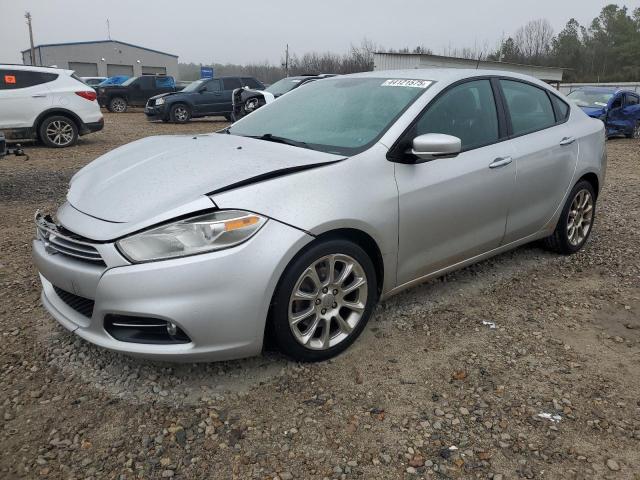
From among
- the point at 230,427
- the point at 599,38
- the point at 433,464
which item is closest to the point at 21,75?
the point at 230,427

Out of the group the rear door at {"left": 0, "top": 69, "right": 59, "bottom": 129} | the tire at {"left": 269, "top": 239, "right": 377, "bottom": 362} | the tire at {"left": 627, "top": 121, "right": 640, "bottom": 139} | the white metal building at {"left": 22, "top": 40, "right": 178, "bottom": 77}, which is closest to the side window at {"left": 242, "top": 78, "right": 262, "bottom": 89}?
the rear door at {"left": 0, "top": 69, "right": 59, "bottom": 129}

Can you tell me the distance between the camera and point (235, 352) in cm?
248

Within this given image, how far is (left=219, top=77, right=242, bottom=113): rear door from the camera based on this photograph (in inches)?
707

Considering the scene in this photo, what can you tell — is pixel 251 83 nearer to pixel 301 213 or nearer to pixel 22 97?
pixel 22 97

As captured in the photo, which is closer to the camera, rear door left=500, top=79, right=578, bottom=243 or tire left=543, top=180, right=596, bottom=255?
rear door left=500, top=79, right=578, bottom=243

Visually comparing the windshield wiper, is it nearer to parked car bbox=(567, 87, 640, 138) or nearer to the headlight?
the headlight

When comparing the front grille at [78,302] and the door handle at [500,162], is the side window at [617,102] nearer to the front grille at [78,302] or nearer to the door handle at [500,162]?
the door handle at [500,162]

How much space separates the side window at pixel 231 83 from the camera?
59.9 feet

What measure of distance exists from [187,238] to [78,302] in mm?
732

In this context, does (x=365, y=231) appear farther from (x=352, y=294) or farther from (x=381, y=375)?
(x=381, y=375)

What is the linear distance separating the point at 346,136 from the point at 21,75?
9.69m

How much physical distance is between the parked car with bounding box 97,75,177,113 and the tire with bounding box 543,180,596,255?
21638 mm

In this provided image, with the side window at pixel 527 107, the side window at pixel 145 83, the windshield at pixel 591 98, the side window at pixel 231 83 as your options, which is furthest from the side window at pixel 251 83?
the side window at pixel 527 107

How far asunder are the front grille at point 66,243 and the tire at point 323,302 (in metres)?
0.90
